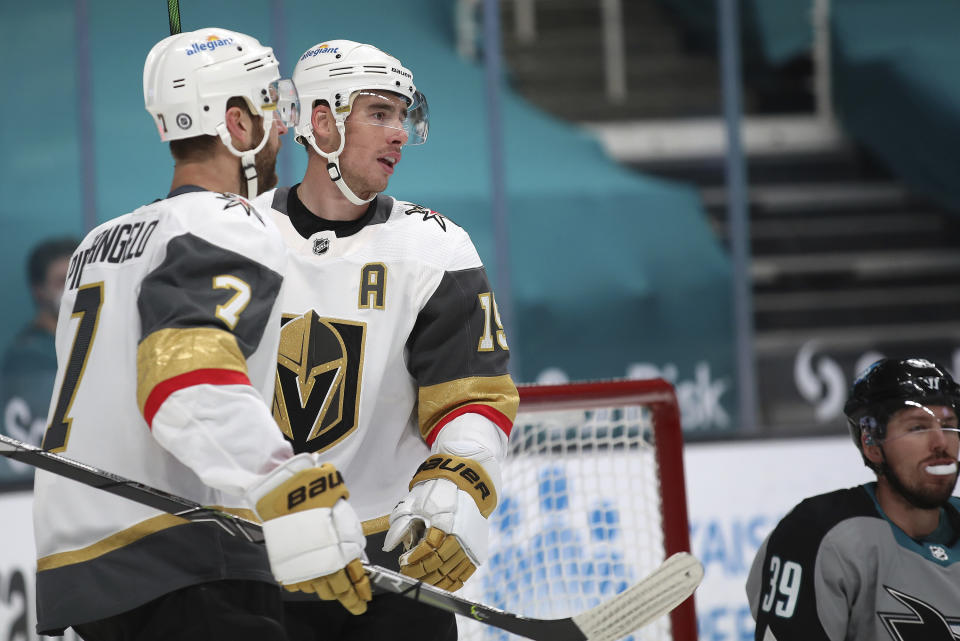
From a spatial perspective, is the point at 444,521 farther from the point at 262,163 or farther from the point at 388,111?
the point at 388,111

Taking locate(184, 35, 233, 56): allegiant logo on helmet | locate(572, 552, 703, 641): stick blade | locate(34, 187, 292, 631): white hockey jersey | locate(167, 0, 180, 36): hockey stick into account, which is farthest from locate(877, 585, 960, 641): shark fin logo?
locate(167, 0, 180, 36): hockey stick

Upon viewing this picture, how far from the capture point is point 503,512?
2.80 meters

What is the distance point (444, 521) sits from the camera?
1.78 meters

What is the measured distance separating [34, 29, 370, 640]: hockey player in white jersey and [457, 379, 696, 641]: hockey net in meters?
1.11

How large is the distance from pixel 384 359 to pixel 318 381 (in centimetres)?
10

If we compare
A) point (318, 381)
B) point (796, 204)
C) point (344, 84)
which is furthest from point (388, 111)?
point (796, 204)

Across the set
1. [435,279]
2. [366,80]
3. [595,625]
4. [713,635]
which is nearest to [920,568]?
[595,625]

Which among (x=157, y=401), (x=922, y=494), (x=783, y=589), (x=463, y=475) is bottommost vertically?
(x=783, y=589)

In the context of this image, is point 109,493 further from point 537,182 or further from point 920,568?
point 537,182

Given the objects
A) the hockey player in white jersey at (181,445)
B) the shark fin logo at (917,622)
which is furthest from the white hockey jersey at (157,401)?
the shark fin logo at (917,622)

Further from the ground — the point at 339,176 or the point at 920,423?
the point at 339,176

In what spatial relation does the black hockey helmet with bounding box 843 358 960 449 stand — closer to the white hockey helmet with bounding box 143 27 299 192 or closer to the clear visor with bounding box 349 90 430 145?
the clear visor with bounding box 349 90 430 145

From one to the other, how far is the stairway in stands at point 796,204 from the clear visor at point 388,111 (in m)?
3.60

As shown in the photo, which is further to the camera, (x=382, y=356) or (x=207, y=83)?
(x=382, y=356)
